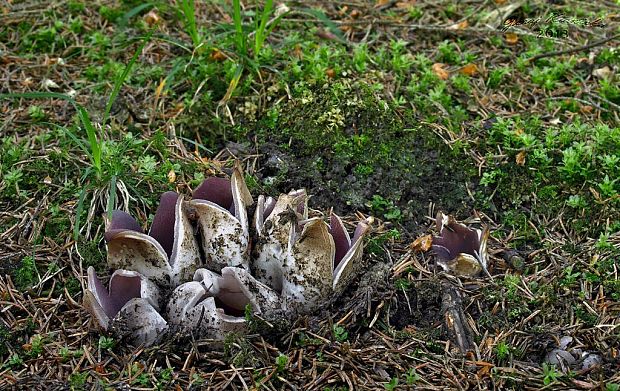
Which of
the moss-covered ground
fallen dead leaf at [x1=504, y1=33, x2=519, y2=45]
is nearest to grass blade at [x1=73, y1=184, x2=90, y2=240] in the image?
the moss-covered ground

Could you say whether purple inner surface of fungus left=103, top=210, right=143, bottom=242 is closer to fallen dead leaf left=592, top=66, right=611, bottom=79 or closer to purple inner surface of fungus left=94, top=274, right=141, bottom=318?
purple inner surface of fungus left=94, top=274, right=141, bottom=318

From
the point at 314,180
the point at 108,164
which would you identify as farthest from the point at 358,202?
the point at 108,164

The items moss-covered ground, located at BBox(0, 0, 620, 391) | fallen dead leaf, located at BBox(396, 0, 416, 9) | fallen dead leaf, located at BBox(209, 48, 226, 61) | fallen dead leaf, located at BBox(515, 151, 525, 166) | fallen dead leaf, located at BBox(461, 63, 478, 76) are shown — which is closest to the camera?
moss-covered ground, located at BBox(0, 0, 620, 391)

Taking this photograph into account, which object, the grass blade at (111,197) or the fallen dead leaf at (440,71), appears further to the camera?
the fallen dead leaf at (440,71)

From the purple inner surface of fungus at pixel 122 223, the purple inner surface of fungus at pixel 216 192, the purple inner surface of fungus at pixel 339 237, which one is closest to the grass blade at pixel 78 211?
the purple inner surface of fungus at pixel 122 223

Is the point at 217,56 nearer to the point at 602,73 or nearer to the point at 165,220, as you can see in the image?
the point at 165,220

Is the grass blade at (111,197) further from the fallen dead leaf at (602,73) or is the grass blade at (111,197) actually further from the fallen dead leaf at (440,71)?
the fallen dead leaf at (602,73)

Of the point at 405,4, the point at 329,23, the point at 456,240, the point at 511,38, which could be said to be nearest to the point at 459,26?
the point at 511,38
